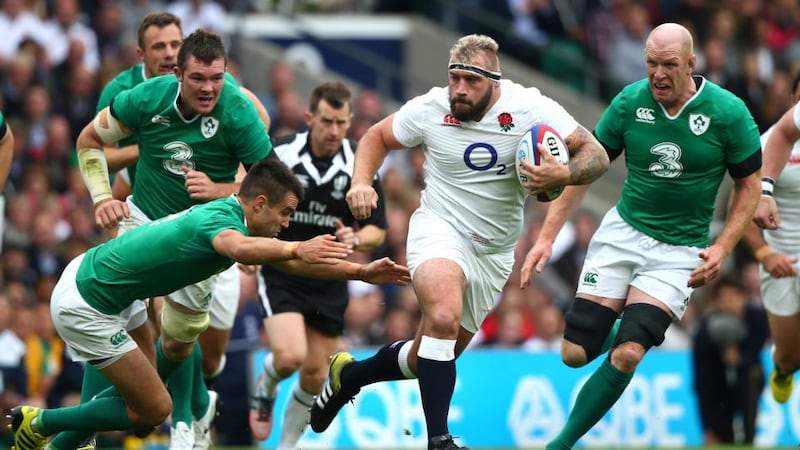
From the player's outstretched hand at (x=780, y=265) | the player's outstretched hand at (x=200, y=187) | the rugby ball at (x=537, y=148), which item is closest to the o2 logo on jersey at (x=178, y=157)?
the player's outstretched hand at (x=200, y=187)

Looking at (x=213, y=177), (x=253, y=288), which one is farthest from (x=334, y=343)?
(x=253, y=288)

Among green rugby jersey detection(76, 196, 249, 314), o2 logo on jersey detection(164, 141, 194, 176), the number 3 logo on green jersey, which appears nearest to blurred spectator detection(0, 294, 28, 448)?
o2 logo on jersey detection(164, 141, 194, 176)

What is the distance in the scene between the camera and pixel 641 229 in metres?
11.1

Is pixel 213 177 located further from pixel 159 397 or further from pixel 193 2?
pixel 193 2

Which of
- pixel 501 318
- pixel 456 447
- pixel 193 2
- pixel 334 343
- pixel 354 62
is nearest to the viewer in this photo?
pixel 456 447

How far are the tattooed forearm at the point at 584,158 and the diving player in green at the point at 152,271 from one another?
1435mm

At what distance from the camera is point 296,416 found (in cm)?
1260

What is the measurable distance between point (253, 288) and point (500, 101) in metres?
7.50

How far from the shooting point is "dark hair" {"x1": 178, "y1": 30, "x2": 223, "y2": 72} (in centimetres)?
1055

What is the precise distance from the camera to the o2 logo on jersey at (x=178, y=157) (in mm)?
10954

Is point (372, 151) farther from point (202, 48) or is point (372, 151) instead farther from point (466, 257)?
point (202, 48)

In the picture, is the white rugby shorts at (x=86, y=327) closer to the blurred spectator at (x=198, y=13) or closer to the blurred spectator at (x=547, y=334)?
the blurred spectator at (x=547, y=334)

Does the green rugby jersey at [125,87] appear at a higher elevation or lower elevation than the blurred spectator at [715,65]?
lower

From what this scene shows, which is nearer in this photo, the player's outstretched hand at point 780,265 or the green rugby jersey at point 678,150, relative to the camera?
the green rugby jersey at point 678,150
